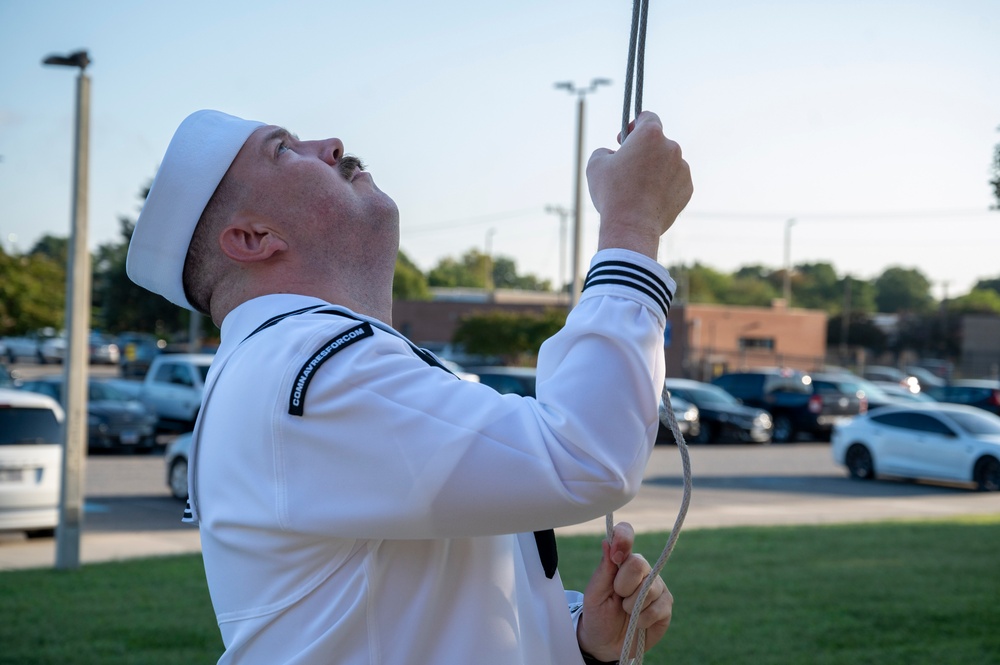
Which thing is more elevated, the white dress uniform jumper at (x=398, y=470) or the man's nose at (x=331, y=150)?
the man's nose at (x=331, y=150)

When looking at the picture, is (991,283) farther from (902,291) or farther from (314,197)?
(902,291)

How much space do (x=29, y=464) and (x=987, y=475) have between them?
15.0 meters

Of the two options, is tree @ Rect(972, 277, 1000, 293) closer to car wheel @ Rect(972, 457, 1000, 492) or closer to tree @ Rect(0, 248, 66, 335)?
car wheel @ Rect(972, 457, 1000, 492)

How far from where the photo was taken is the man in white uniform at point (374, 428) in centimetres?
153

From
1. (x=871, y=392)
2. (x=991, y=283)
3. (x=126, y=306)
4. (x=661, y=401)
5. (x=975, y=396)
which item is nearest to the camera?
(x=661, y=401)

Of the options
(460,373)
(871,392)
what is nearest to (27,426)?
(460,373)

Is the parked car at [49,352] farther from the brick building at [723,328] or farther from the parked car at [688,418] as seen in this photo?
the parked car at [688,418]

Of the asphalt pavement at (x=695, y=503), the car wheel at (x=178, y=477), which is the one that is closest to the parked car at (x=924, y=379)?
the asphalt pavement at (x=695, y=503)

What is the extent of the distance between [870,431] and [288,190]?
19.6m

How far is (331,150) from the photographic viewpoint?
1.98 m

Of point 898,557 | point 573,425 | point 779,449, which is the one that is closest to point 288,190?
point 573,425

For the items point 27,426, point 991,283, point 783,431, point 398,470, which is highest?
point 991,283

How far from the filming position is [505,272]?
445 feet

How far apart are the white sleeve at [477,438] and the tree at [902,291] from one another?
114 meters
